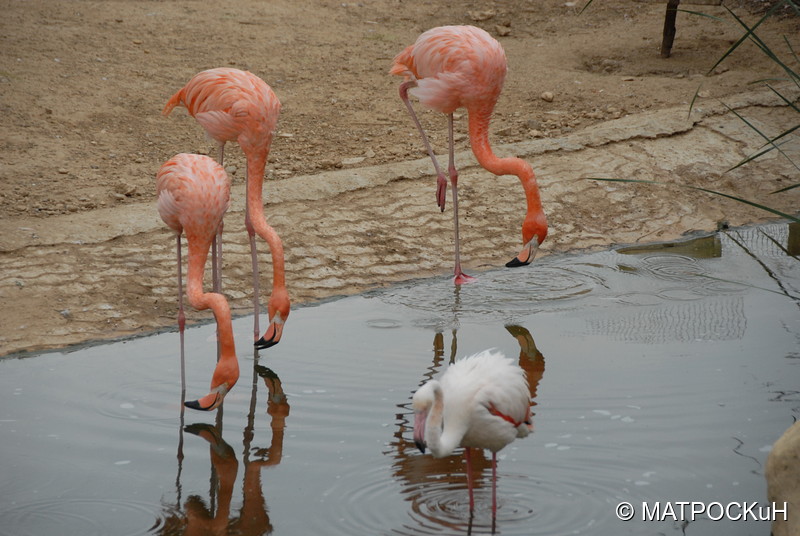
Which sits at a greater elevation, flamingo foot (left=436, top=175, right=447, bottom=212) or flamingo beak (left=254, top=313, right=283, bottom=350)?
flamingo foot (left=436, top=175, right=447, bottom=212)

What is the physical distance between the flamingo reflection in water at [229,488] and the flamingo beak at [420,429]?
0.59 meters

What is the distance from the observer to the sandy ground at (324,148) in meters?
5.55

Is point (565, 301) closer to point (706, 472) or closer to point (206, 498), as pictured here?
point (706, 472)

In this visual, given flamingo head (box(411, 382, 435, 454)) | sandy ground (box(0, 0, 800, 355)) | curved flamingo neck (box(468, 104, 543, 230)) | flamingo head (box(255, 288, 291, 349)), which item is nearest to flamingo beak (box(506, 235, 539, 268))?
curved flamingo neck (box(468, 104, 543, 230))

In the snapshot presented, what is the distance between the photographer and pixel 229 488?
3471 millimetres

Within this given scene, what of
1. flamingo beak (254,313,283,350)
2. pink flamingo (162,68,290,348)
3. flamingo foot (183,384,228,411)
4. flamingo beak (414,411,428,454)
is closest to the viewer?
flamingo beak (414,411,428,454)

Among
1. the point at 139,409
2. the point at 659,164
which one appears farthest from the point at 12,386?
the point at 659,164

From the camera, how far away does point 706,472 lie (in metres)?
3.48

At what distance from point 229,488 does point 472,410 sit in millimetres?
1005

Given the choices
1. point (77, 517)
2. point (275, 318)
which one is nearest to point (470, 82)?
point (275, 318)

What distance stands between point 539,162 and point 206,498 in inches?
178

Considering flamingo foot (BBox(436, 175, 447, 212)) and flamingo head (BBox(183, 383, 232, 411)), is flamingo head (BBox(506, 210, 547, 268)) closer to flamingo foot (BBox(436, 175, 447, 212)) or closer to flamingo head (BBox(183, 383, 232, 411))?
flamingo foot (BBox(436, 175, 447, 212))

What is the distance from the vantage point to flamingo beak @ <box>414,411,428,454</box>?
3.08 m

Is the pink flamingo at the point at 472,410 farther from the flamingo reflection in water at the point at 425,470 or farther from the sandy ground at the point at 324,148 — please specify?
the sandy ground at the point at 324,148
